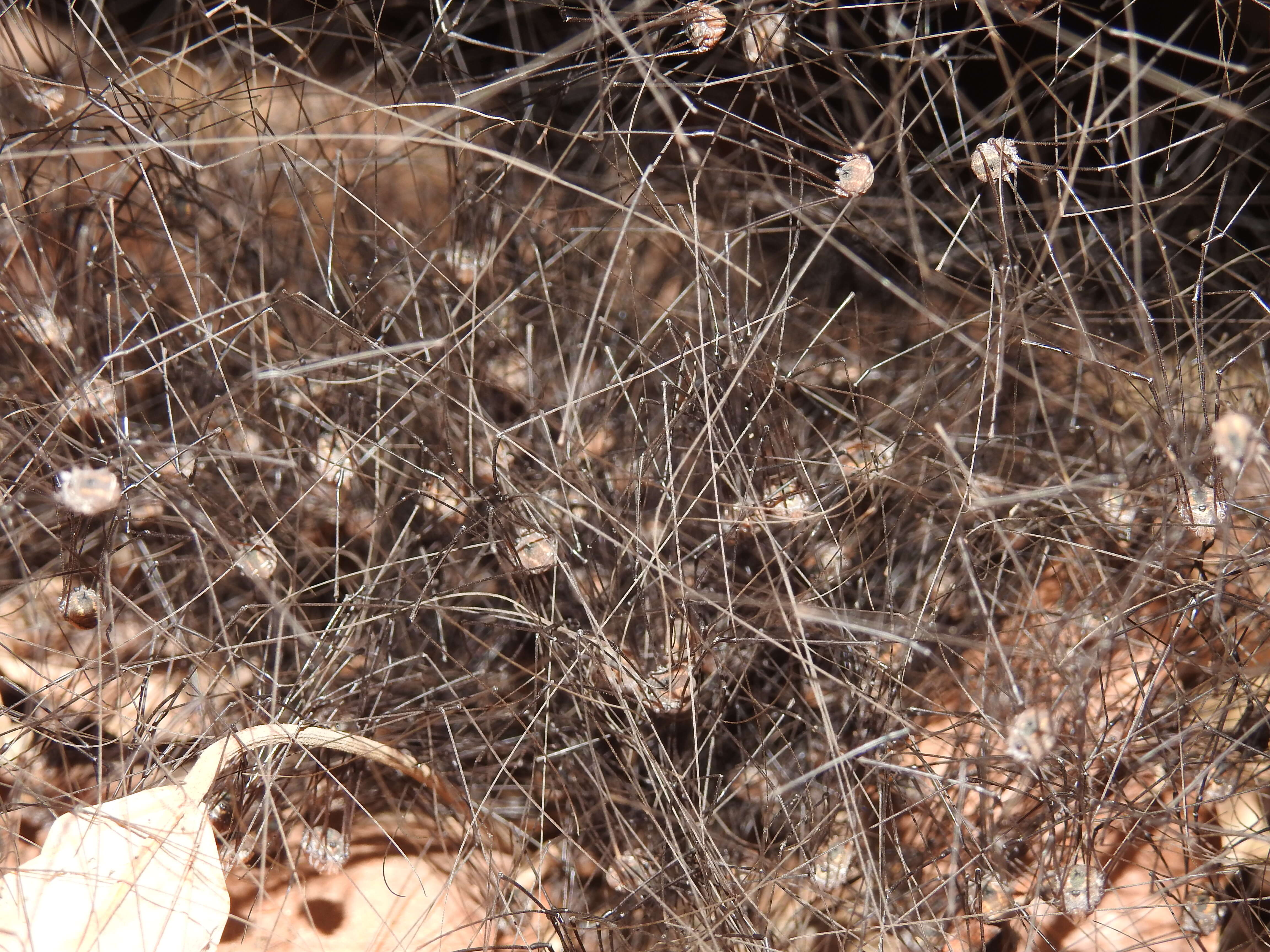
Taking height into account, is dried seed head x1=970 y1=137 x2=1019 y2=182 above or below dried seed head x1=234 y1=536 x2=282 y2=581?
above

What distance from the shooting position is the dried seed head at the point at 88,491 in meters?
A: 0.52

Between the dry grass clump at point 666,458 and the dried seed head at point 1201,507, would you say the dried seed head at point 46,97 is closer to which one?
the dry grass clump at point 666,458

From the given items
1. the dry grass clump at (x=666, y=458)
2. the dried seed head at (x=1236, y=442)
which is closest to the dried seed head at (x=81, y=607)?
the dry grass clump at (x=666, y=458)

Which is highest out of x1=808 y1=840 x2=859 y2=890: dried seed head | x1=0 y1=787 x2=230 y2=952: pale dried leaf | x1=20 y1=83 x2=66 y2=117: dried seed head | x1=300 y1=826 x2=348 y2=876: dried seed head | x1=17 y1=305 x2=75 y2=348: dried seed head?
x1=20 y1=83 x2=66 y2=117: dried seed head

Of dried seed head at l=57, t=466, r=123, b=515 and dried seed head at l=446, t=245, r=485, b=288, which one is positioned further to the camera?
dried seed head at l=446, t=245, r=485, b=288

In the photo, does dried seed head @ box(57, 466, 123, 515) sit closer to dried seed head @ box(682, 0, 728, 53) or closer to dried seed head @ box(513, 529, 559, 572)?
dried seed head @ box(513, 529, 559, 572)

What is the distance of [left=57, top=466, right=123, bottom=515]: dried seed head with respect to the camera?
1.71 feet

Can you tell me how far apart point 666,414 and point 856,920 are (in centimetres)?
31

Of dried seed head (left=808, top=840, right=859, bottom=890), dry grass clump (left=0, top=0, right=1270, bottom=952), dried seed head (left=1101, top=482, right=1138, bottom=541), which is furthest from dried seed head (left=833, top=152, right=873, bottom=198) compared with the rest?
dried seed head (left=808, top=840, right=859, bottom=890)

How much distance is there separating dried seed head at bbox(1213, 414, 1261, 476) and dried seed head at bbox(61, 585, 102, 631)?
0.61 meters

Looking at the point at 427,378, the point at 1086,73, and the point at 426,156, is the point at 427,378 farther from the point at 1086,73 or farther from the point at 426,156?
the point at 1086,73

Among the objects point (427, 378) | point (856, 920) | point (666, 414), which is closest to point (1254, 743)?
point (856, 920)

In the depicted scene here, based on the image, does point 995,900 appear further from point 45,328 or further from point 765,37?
point 45,328

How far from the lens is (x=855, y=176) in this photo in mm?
545
